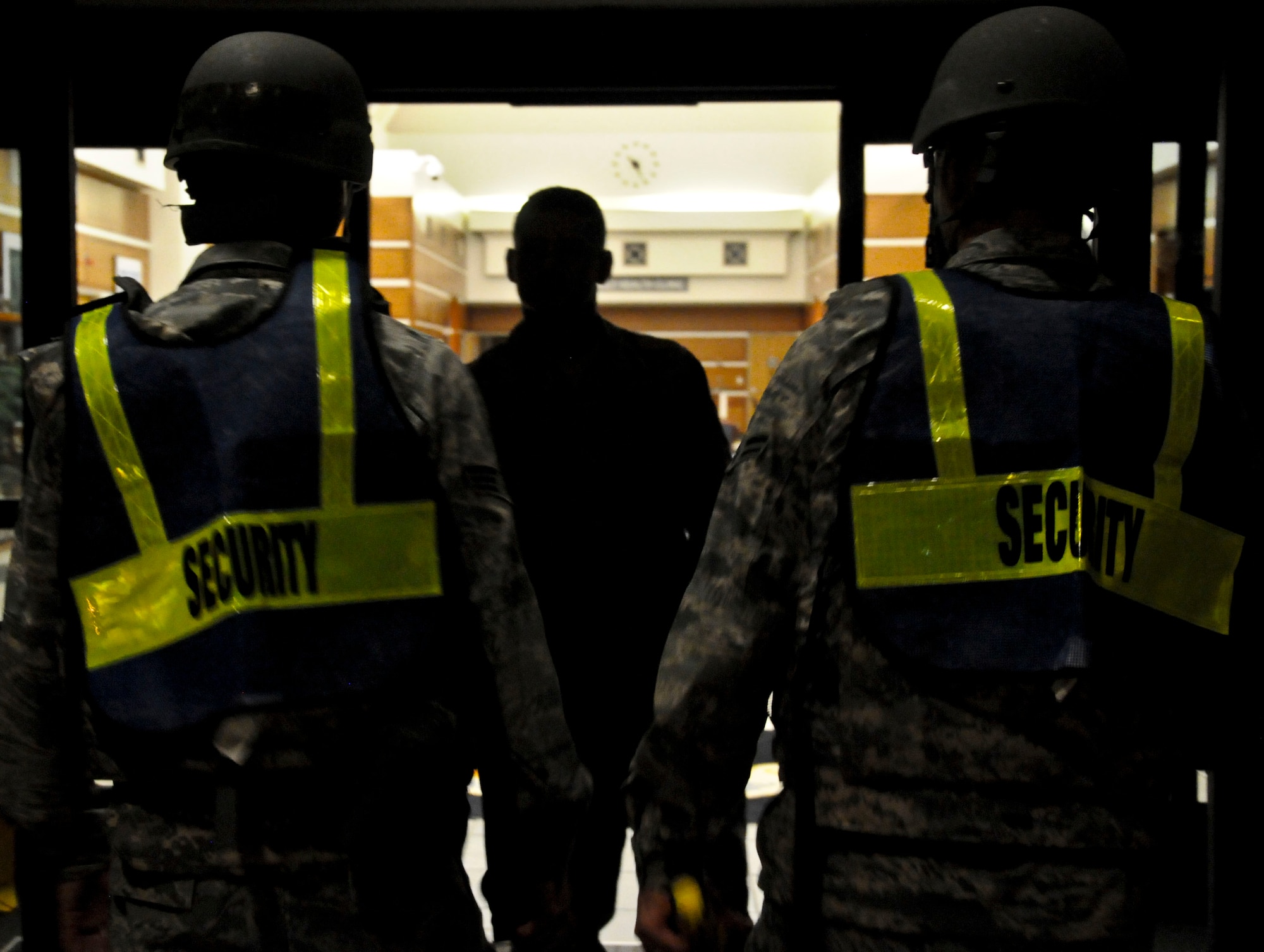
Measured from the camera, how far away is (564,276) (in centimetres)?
199

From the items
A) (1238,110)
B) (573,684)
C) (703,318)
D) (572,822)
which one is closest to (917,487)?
(572,822)

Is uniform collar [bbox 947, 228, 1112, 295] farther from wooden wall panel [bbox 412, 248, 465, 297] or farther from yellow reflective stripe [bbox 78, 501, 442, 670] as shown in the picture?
wooden wall panel [bbox 412, 248, 465, 297]

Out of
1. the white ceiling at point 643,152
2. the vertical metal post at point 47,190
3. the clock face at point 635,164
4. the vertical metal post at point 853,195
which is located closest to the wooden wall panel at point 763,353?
the white ceiling at point 643,152

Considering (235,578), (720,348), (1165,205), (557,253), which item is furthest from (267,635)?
(720,348)

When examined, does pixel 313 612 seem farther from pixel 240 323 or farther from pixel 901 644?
pixel 901 644

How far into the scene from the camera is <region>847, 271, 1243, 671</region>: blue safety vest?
100 centimetres

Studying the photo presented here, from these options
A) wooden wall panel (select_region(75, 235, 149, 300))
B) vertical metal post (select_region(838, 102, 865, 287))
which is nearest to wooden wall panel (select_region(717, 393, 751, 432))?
wooden wall panel (select_region(75, 235, 149, 300))

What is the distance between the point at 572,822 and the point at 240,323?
0.63m

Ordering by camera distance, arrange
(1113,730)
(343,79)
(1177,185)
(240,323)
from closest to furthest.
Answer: (1113,730) → (240,323) → (343,79) → (1177,185)

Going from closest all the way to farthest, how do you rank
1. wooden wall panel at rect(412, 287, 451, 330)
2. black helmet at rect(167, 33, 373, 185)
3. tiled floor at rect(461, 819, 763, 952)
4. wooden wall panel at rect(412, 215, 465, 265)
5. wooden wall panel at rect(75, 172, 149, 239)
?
black helmet at rect(167, 33, 373, 185), tiled floor at rect(461, 819, 763, 952), wooden wall panel at rect(75, 172, 149, 239), wooden wall panel at rect(412, 287, 451, 330), wooden wall panel at rect(412, 215, 465, 265)

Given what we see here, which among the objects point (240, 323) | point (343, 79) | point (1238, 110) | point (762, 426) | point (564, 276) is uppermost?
point (1238, 110)

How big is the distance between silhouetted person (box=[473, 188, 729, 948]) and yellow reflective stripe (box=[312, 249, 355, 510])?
828 millimetres

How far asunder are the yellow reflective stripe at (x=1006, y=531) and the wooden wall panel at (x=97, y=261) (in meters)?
4.08

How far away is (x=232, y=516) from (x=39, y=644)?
26cm
